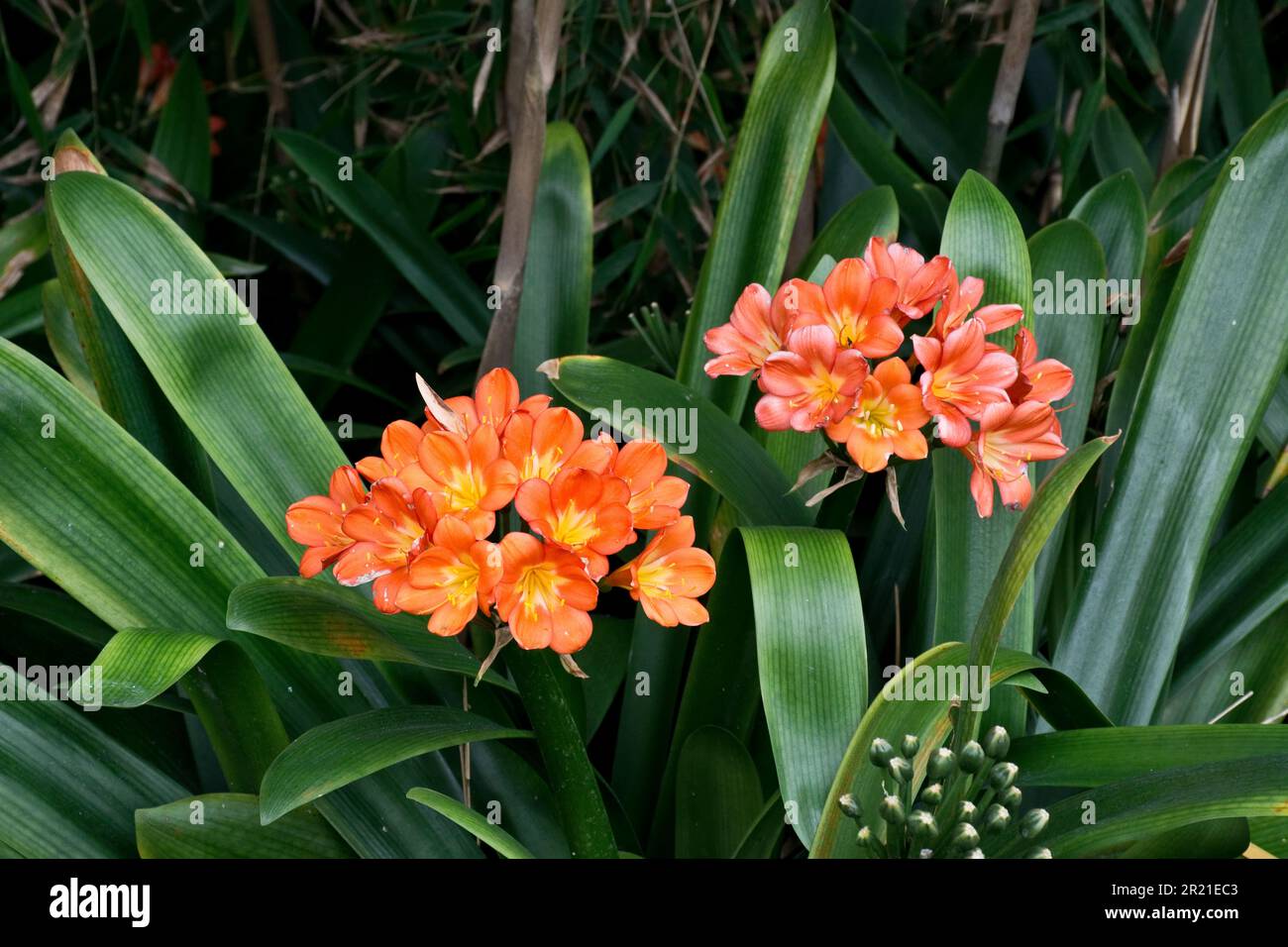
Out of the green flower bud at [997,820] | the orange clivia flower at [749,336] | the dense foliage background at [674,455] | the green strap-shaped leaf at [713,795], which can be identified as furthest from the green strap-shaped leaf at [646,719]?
the green flower bud at [997,820]

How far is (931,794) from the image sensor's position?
106 centimetres

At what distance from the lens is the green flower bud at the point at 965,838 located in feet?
3.34

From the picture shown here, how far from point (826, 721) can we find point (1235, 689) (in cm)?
63

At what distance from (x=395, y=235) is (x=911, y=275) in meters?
1.06

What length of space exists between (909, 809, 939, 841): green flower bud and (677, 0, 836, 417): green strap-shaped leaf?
2.04 ft

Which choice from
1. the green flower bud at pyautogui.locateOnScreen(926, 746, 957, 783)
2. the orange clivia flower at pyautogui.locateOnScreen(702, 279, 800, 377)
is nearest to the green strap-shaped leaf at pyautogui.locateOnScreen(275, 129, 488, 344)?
the orange clivia flower at pyautogui.locateOnScreen(702, 279, 800, 377)

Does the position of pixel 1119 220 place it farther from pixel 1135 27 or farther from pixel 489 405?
pixel 489 405

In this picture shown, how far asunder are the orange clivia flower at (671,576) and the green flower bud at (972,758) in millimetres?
256

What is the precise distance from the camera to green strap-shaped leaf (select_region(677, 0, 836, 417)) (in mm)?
1524

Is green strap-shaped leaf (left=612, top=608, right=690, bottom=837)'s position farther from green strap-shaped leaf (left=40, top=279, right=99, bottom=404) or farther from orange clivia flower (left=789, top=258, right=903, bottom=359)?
green strap-shaped leaf (left=40, top=279, right=99, bottom=404)

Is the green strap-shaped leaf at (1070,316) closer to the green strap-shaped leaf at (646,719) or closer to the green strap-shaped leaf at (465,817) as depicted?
the green strap-shaped leaf at (646,719)

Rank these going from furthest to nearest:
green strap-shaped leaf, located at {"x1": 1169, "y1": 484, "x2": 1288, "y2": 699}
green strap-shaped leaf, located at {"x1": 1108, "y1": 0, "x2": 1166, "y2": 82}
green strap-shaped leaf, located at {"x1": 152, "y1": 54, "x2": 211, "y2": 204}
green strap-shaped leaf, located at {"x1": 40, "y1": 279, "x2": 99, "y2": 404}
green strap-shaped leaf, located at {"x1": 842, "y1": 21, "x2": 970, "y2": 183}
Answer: green strap-shaped leaf, located at {"x1": 152, "y1": 54, "x2": 211, "y2": 204}, green strap-shaped leaf, located at {"x1": 842, "y1": 21, "x2": 970, "y2": 183}, green strap-shaped leaf, located at {"x1": 1108, "y1": 0, "x2": 1166, "y2": 82}, green strap-shaped leaf, located at {"x1": 40, "y1": 279, "x2": 99, "y2": 404}, green strap-shaped leaf, located at {"x1": 1169, "y1": 484, "x2": 1288, "y2": 699}

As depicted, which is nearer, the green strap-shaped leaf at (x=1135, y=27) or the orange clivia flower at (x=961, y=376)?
the orange clivia flower at (x=961, y=376)

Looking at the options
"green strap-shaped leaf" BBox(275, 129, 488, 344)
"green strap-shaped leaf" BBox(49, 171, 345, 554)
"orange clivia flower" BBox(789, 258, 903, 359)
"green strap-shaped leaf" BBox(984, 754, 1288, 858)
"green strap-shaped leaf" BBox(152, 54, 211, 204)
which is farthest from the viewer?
"green strap-shaped leaf" BBox(152, 54, 211, 204)
